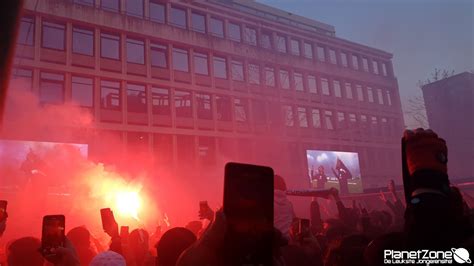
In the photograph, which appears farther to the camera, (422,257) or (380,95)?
(380,95)

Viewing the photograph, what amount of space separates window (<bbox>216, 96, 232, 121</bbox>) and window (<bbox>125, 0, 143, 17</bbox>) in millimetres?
8902

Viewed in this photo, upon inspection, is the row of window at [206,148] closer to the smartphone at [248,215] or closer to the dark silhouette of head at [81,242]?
the dark silhouette of head at [81,242]

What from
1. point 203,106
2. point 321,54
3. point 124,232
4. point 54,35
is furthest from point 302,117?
point 124,232

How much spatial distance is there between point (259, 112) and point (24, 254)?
2898cm

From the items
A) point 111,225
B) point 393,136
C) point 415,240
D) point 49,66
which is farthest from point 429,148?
point 393,136

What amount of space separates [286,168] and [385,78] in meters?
20.7

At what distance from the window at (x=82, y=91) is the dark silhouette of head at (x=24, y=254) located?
72.6ft

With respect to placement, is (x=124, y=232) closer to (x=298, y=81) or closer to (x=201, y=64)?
(x=201, y=64)

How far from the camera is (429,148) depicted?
5.42 feet

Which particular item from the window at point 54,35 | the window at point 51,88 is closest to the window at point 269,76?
the window at point 54,35

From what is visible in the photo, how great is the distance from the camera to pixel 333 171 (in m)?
31.0

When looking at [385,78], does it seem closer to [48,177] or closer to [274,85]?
[274,85]

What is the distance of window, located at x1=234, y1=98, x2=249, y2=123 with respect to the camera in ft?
101

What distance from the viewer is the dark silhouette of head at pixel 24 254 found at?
11.7ft
